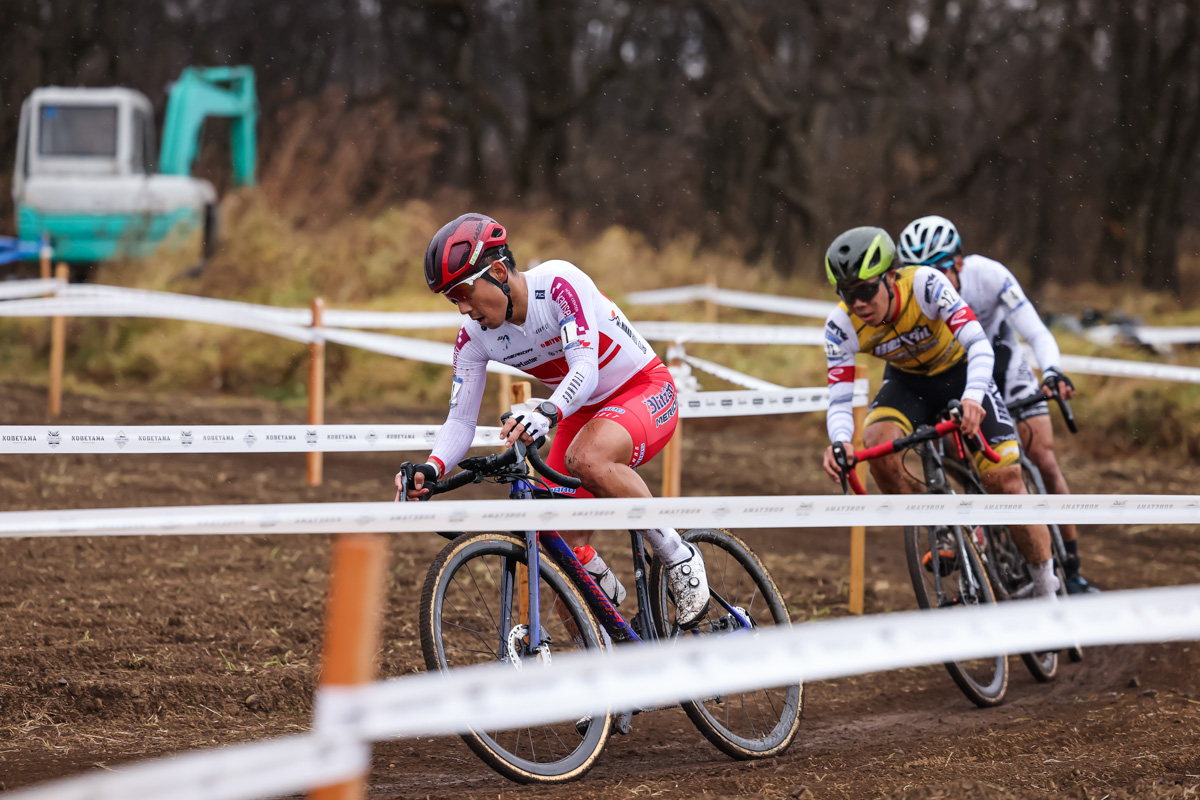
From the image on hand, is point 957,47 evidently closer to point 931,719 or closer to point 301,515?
point 931,719

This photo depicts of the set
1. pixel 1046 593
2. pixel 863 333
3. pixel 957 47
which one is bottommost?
pixel 1046 593

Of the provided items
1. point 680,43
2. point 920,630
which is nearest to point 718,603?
point 920,630

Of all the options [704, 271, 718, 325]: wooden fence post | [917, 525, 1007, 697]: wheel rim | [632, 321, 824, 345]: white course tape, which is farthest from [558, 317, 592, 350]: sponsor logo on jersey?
[704, 271, 718, 325]: wooden fence post

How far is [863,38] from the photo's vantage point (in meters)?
24.2

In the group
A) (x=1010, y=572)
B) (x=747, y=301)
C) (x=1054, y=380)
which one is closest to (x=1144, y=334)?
(x=747, y=301)

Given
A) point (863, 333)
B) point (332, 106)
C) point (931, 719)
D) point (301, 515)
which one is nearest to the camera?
point (301, 515)

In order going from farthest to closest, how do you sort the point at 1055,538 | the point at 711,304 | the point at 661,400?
1. the point at 711,304
2. the point at 1055,538
3. the point at 661,400

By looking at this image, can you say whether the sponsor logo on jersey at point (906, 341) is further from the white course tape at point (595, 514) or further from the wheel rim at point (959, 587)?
the white course tape at point (595, 514)

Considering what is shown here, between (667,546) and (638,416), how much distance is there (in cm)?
52

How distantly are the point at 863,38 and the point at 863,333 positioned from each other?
20058 mm

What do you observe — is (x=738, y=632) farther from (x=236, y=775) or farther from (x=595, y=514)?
(x=236, y=775)

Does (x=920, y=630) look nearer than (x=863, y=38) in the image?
Yes

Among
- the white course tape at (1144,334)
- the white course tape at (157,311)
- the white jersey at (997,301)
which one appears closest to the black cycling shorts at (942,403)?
the white jersey at (997,301)

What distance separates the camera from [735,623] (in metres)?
4.84
